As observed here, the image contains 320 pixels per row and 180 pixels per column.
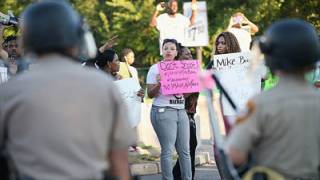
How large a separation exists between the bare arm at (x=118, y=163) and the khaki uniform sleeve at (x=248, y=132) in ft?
1.86

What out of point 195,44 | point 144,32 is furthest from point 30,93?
point 144,32

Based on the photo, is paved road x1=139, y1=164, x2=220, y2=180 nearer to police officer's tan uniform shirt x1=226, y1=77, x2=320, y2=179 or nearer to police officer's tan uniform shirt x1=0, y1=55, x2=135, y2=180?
police officer's tan uniform shirt x1=226, y1=77, x2=320, y2=179

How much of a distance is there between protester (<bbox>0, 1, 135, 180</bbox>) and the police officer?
26.4 inches

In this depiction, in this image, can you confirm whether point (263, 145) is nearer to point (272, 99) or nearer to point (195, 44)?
point (272, 99)

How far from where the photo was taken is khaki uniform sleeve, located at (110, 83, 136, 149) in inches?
168

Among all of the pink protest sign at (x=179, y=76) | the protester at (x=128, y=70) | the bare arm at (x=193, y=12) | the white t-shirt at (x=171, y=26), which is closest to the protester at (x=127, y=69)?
the protester at (x=128, y=70)

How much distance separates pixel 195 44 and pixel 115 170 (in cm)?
1331

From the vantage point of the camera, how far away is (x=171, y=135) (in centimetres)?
1004

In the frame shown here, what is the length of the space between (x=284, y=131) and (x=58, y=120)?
1178 millimetres

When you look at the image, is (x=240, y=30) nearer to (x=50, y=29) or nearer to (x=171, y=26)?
(x=171, y=26)

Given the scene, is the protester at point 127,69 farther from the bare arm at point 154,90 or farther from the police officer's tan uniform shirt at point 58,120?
the police officer's tan uniform shirt at point 58,120

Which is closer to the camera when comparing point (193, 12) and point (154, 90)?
point (154, 90)

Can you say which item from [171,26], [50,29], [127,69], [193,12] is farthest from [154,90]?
[193,12]

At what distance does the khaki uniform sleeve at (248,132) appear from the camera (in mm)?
4422
